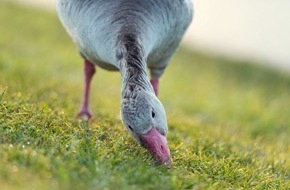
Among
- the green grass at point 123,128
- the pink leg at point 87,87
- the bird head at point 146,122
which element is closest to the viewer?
the green grass at point 123,128

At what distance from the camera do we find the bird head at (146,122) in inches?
240

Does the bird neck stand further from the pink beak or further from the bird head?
the pink beak

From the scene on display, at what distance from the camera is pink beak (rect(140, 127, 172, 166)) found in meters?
6.12

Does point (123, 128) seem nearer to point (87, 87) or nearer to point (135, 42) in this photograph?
point (135, 42)

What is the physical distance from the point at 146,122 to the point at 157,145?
0.77ft

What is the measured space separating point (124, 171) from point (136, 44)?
1.62 meters

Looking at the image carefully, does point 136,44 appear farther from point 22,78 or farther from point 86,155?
point 22,78

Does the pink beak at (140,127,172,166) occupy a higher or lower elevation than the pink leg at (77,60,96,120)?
higher

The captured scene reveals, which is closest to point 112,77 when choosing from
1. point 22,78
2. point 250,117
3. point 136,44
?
point 250,117

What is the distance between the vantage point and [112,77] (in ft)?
47.1

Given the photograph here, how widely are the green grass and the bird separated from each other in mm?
316

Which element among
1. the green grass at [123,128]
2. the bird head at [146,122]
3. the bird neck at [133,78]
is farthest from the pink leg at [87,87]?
the bird head at [146,122]

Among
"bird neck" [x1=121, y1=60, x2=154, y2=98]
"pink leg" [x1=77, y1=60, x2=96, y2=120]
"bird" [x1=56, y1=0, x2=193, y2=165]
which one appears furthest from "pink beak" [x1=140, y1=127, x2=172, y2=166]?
"pink leg" [x1=77, y1=60, x2=96, y2=120]

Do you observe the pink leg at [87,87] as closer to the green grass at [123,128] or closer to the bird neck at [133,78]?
the green grass at [123,128]
